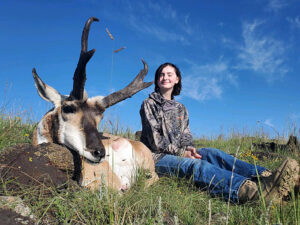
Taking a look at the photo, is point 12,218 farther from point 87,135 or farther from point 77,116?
point 77,116

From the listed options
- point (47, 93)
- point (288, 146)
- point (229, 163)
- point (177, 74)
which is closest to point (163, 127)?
point (229, 163)

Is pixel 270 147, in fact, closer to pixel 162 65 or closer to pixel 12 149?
pixel 162 65

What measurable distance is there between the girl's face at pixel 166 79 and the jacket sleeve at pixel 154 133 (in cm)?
58

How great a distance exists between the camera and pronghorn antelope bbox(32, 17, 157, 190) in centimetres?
358

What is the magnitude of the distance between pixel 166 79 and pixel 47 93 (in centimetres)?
258

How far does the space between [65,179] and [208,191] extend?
6.98 feet

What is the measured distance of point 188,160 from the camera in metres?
4.42

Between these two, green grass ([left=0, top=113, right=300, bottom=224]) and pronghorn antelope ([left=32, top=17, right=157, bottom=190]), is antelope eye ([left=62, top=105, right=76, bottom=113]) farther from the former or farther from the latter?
green grass ([left=0, top=113, right=300, bottom=224])

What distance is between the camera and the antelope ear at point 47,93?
4094mm

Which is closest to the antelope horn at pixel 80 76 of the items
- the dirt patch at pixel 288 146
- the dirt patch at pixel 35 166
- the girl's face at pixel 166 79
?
the dirt patch at pixel 35 166

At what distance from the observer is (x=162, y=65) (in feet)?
20.3

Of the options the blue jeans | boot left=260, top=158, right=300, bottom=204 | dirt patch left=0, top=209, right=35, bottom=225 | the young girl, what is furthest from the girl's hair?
dirt patch left=0, top=209, right=35, bottom=225

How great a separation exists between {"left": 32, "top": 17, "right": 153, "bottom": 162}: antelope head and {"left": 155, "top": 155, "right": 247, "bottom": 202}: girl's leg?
1.31 metres

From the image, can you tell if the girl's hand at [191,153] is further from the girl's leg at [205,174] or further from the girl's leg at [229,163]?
the girl's leg at [205,174]
